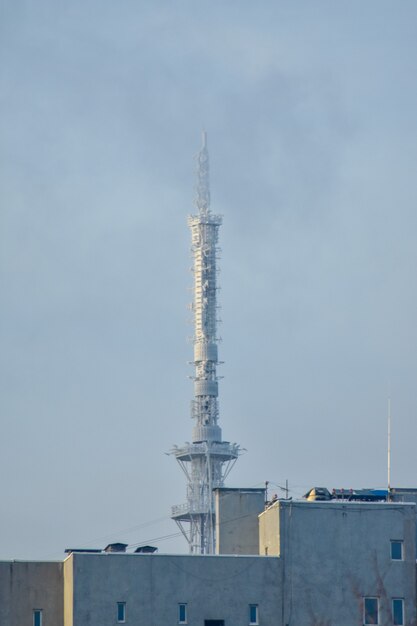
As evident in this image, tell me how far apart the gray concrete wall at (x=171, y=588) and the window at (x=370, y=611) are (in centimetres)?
447

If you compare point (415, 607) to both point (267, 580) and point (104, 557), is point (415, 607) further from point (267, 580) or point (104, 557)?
point (104, 557)

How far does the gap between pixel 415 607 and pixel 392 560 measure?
272cm

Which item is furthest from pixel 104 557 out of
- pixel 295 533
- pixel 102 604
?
pixel 295 533

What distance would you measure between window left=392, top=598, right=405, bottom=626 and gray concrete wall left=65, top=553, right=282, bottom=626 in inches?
235

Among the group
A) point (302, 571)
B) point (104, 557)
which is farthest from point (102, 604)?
point (302, 571)

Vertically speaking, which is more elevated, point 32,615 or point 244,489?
point 244,489

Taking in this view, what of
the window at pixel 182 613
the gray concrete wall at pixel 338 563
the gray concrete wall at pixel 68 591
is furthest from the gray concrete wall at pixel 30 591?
the gray concrete wall at pixel 338 563

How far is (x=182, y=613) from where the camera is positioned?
11456 cm

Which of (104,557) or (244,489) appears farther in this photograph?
(244,489)

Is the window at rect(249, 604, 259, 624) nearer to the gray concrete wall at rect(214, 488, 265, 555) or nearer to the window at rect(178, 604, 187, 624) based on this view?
the window at rect(178, 604, 187, 624)

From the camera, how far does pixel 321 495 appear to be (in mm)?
120062

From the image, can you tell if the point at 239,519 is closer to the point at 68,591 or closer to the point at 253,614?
the point at 253,614

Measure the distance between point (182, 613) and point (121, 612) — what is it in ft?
10.5

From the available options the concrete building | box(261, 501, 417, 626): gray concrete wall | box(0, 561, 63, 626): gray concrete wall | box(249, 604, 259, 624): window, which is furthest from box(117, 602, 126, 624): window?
box(261, 501, 417, 626): gray concrete wall
